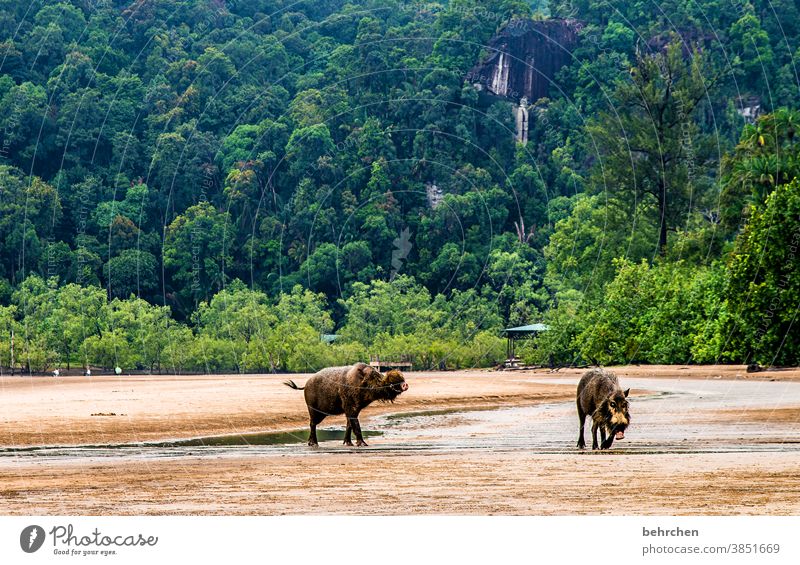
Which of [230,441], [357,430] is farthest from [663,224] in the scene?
[357,430]

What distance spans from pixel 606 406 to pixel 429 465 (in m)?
4.36

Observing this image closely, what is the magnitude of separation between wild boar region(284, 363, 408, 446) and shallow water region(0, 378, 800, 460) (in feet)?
1.98

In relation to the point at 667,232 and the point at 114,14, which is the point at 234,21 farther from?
the point at 667,232

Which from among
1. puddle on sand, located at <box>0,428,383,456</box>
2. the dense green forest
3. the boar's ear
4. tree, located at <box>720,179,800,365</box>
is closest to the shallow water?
puddle on sand, located at <box>0,428,383,456</box>

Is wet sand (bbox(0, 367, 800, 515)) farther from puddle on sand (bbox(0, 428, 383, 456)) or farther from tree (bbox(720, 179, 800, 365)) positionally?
tree (bbox(720, 179, 800, 365))

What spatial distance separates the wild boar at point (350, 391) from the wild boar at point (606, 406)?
11.0ft

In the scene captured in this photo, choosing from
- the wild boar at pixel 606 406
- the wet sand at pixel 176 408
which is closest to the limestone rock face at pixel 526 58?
the wet sand at pixel 176 408

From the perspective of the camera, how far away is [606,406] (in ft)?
73.6

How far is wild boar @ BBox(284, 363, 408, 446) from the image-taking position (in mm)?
24188

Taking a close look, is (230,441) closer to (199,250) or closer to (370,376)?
(370,376)

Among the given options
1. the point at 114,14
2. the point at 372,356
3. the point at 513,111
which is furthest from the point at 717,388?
the point at 114,14

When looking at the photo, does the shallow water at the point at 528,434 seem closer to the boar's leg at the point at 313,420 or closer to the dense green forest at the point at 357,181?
the boar's leg at the point at 313,420

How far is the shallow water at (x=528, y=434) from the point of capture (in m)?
22.8

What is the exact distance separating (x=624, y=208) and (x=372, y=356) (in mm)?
21935
